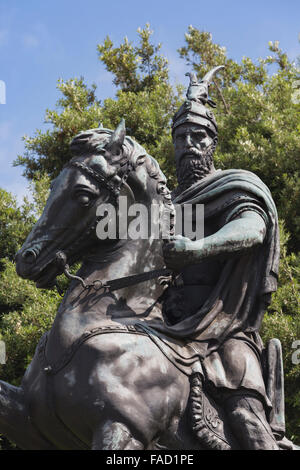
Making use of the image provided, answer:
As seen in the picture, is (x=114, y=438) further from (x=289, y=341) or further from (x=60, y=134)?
(x=60, y=134)

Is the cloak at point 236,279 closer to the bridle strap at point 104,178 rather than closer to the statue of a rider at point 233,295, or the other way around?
the statue of a rider at point 233,295

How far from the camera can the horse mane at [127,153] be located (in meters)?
3.64

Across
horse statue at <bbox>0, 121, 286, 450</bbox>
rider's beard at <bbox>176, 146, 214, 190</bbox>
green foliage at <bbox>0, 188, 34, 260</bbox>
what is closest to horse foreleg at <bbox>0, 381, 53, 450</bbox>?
horse statue at <bbox>0, 121, 286, 450</bbox>

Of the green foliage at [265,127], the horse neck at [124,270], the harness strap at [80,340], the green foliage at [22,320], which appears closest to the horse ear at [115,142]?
the horse neck at [124,270]

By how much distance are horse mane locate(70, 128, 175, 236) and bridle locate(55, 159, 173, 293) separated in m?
0.05

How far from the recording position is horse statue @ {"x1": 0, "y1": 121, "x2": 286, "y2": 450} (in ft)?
10.6

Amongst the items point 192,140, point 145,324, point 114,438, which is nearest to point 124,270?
point 145,324

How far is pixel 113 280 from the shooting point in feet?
11.6

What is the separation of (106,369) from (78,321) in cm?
30

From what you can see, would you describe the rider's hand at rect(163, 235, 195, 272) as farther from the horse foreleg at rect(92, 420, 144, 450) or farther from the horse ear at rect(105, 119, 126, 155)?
the horse foreleg at rect(92, 420, 144, 450)
